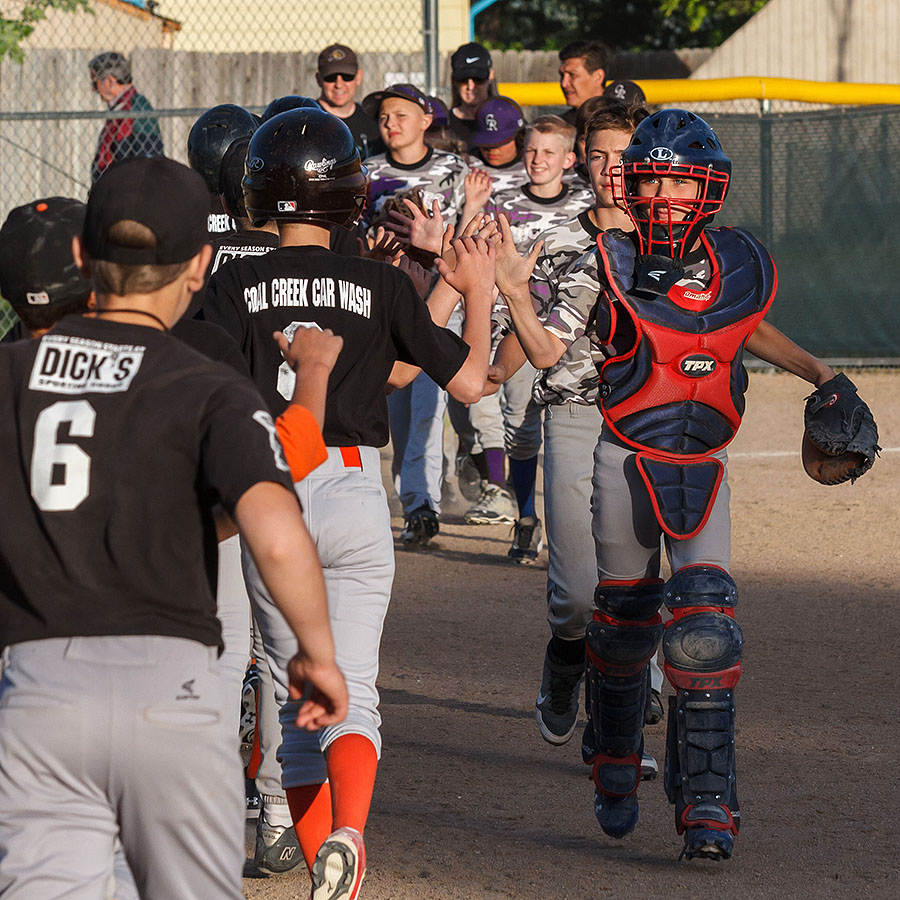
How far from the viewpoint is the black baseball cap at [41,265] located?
317 cm

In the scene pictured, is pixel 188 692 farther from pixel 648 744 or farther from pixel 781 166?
pixel 781 166

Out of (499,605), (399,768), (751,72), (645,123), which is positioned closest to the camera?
(645,123)

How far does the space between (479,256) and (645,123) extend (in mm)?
802

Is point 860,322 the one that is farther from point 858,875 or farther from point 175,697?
point 175,697

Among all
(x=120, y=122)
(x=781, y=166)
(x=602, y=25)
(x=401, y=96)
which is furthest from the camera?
(x=602, y=25)

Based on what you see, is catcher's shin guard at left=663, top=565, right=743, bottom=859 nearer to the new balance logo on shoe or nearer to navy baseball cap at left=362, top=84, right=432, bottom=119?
the new balance logo on shoe

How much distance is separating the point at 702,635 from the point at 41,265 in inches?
75.8

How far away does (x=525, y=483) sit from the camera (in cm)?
773

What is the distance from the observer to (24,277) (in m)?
3.19

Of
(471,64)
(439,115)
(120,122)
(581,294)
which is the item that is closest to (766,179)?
(471,64)

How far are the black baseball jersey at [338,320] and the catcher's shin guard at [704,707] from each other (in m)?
0.93

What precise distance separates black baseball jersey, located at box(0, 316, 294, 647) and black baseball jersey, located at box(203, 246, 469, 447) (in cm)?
116

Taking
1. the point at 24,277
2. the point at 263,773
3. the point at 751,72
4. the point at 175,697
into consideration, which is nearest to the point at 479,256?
the point at 24,277

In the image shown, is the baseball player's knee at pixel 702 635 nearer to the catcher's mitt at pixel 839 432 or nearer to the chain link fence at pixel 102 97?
the catcher's mitt at pixel 839 432
